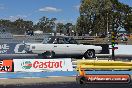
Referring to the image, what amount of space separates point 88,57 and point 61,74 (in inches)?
384

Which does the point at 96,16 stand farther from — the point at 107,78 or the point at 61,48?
the point at 107,78

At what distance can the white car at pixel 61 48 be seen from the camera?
23.8 metres

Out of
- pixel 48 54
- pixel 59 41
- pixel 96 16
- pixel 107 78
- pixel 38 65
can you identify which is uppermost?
pixel 96 16

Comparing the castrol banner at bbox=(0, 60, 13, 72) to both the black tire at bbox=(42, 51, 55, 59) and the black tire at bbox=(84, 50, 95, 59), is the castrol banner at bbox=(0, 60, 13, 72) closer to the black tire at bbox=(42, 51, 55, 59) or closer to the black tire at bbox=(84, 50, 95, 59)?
the black tire at bbox=(42, 51, 55, 59)

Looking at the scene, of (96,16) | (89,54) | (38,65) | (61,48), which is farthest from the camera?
(96,16)

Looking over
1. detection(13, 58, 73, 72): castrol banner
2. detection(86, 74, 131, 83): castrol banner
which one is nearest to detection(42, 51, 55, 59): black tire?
detection(13, 58, 73, 72): castrol banner

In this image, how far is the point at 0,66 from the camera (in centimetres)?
1505

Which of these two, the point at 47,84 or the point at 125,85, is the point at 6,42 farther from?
the point at 125,85

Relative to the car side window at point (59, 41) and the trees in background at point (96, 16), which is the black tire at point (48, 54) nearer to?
the car side window at point (59, 41)

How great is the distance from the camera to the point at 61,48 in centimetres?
2433

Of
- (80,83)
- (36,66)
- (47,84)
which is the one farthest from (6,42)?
(80,83)

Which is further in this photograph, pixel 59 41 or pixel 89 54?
pixel 89 54

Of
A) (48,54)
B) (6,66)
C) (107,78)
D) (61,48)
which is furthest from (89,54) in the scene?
(107,78)

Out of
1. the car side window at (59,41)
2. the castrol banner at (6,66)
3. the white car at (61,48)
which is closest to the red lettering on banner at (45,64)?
the castrol banner at (6,66)
